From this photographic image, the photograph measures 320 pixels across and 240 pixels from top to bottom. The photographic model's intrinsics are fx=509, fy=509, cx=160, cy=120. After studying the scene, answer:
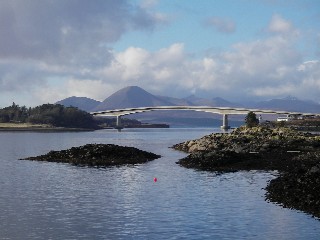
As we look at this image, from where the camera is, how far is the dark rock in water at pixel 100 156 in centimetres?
7106

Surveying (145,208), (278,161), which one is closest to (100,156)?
(278,161)

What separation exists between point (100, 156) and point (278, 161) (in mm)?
25070

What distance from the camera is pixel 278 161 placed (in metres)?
65.4

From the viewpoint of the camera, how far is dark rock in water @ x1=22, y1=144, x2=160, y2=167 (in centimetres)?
7106

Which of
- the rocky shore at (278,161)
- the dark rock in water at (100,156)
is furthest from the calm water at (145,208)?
the dark rock in water at (100,156)

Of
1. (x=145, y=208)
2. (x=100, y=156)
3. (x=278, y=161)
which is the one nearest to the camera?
(x=145, y=208)

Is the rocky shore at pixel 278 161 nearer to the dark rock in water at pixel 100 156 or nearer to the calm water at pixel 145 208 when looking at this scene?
the calm water at pixel 145 208

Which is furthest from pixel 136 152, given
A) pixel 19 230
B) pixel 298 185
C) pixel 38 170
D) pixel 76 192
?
pixel 19 230

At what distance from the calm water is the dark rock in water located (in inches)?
612

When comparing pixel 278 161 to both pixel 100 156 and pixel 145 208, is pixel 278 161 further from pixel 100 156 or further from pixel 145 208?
pixel 145 208

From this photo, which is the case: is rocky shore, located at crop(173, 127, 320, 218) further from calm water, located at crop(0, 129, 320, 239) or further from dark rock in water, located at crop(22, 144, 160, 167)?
dark rock in water, located at crop(22, 144, 160, 167)

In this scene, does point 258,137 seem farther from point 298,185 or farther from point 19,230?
point 19,230

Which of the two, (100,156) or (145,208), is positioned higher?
(100,156)

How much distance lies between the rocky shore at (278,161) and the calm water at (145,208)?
5.41ft
